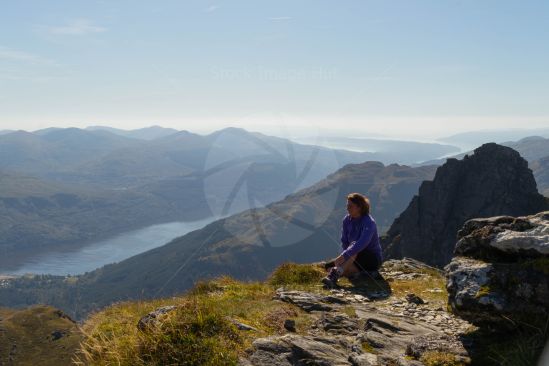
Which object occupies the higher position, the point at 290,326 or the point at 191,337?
the point at 191,337

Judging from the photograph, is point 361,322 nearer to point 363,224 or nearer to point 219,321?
point 219,321

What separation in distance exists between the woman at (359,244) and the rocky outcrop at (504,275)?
6560 millimetres

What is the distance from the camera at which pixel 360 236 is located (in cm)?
1761

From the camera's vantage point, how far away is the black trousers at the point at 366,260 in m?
18.1

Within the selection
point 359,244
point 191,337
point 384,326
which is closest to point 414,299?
point 359,244

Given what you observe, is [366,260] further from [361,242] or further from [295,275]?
[295,275]

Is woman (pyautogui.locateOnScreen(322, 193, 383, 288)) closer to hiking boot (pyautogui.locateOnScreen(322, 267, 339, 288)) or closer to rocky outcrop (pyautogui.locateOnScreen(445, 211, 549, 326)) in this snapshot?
hiking boot (pyautogui.locateOnScreen(322, 267, 339, 288))

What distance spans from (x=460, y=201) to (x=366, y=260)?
174 metres

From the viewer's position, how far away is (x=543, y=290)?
29.7 ft

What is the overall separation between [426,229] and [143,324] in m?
167

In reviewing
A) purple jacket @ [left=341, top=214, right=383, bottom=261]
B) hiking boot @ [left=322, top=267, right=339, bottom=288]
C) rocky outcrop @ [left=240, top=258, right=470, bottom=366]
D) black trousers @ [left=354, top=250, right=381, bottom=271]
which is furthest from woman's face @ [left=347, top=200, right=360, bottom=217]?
rocky outcrop @ [left=240, top=258, right=470, bottom=366]

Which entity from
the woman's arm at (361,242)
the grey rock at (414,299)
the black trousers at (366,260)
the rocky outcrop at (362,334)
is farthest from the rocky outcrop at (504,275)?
the black trousers at (366,260)

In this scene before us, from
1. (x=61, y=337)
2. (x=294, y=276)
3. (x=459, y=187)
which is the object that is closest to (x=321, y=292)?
(x=294, y=276)

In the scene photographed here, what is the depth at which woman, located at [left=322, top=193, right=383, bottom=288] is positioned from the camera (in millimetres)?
17344
